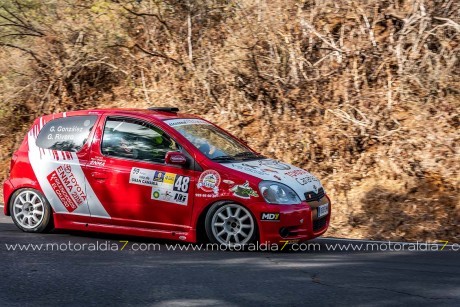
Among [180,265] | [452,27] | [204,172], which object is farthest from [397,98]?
[180,265]

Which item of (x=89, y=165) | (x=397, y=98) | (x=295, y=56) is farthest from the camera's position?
(x=295, y=56)

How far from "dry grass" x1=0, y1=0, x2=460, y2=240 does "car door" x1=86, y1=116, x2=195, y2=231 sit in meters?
2.69

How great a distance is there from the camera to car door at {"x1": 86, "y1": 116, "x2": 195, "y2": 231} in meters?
9.12

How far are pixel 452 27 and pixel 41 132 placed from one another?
8.77m

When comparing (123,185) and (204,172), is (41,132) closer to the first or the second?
(123,185)

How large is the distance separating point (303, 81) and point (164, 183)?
22.8 ft

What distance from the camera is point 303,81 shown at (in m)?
15.5

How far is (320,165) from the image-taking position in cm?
1356

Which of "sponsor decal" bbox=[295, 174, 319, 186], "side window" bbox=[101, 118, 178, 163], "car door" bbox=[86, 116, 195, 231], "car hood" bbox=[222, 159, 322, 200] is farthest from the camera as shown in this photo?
"side window" bbox=[101, 118, 178, 163]

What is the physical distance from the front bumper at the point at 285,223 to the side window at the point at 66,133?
260 centimetres

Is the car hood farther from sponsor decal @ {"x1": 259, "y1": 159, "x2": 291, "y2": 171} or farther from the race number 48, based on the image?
the race number 48

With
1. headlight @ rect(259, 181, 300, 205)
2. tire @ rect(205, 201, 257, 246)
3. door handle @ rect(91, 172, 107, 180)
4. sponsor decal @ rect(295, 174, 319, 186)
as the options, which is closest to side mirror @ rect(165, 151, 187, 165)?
tire @ rect(205, 201, 257, 246)

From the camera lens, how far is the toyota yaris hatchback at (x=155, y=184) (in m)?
8.88

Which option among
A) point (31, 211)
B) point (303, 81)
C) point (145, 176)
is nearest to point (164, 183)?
point (145, 176)
